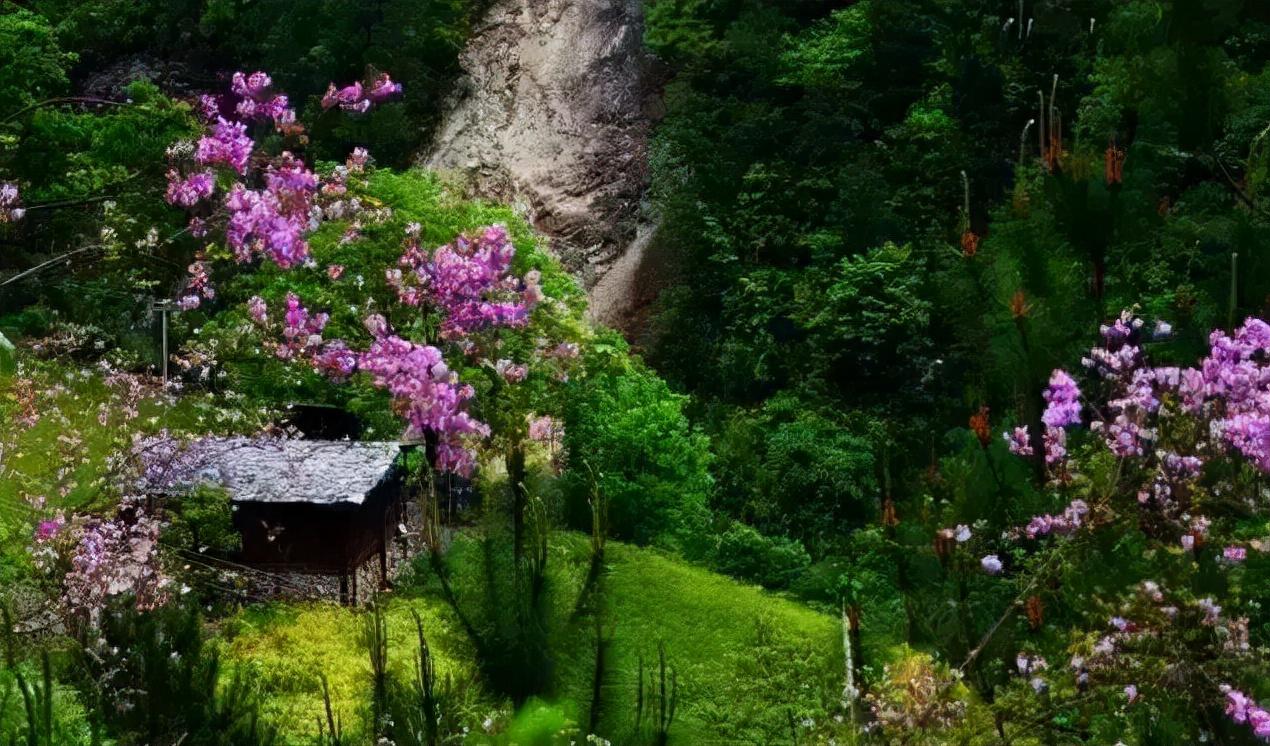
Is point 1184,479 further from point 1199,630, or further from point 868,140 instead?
point 868,140

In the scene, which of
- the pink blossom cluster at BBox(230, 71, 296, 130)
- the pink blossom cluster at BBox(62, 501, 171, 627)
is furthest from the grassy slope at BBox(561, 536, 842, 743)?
the pink blossom cluster at BBox(230, 71, 296, 130)

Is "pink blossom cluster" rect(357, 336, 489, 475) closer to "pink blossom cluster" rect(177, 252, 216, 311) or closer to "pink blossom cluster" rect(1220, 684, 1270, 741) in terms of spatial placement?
"pink blossom cluster" rect(177, 252, 216, 311)

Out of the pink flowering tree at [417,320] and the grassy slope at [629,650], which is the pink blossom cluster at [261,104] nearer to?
the pink flowering tree at [417,320]

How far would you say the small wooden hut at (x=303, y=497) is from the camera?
847 centimetres

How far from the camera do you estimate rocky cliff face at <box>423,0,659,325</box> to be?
1359 cm

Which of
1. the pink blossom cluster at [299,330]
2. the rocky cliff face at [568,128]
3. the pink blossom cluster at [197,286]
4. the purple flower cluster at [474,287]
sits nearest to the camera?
the pink blossom cluster at [197,286]

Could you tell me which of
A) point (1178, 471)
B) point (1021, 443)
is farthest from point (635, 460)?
Result: point (1178, 471)

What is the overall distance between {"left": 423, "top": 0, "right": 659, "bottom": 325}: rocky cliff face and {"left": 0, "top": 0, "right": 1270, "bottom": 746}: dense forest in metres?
0.17

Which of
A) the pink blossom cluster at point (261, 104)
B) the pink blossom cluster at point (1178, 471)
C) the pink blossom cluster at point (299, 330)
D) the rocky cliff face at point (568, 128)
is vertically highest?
the rocky cliff face at point (568, 128)

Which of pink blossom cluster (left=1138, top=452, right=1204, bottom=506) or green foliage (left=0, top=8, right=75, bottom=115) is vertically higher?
green foliage (left=0, top=8, right=75, bottom=115)

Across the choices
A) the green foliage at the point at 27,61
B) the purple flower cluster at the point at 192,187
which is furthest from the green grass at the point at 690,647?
the green foliage at the point at 27,61

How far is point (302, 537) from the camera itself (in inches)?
345

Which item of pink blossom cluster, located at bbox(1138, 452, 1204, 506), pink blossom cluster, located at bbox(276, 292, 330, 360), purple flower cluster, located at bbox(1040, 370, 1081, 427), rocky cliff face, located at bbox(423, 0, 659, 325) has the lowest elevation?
pink blossom cluster, located at bbox(1138, 452, 1204, 506)

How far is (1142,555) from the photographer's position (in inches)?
270
